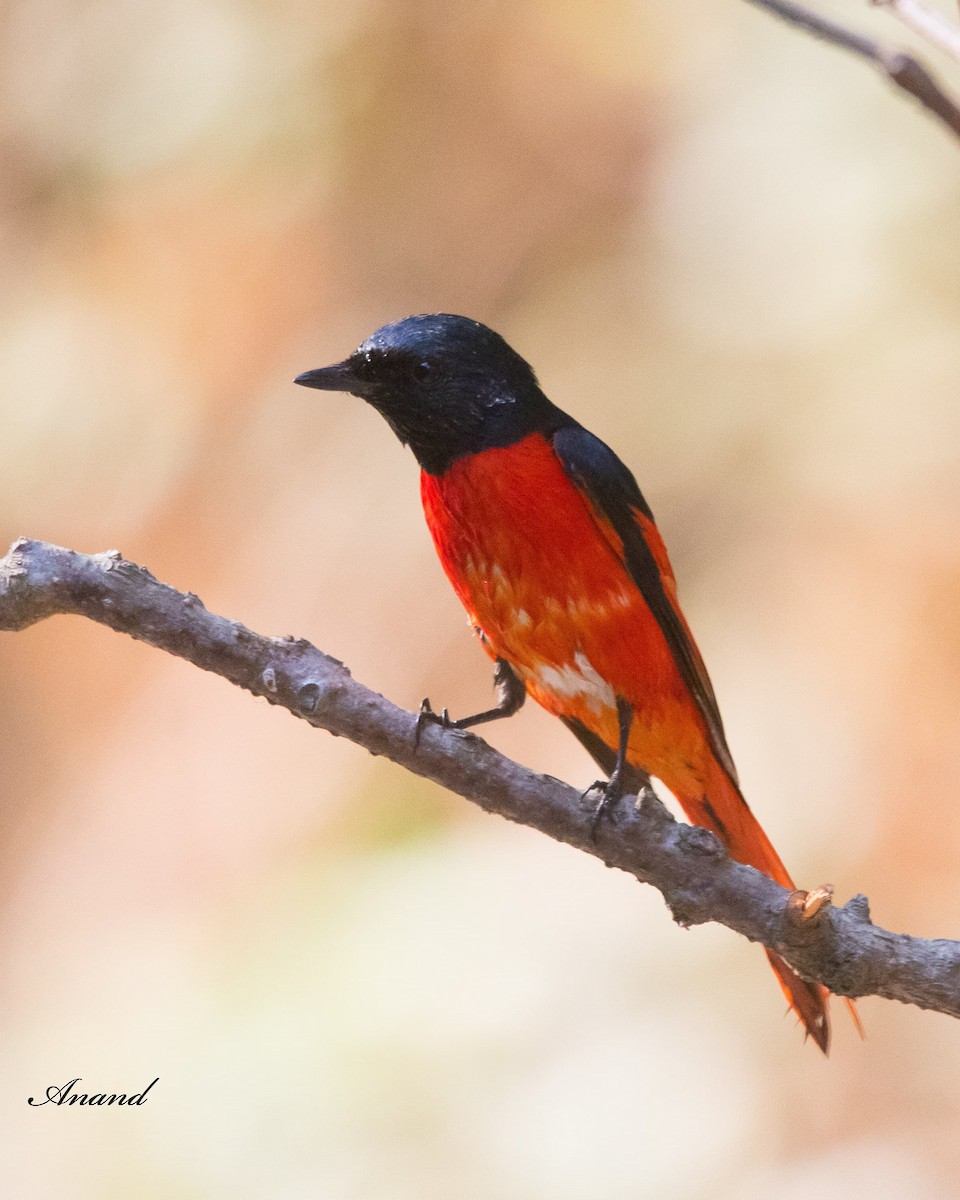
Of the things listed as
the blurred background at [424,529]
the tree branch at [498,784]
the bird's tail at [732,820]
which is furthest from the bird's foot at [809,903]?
the blurred background at [424,529]

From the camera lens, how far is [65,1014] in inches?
222

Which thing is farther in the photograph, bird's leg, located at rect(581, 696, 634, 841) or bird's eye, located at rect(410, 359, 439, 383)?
bird's eye, located at rect(410, 359, 439, 383)

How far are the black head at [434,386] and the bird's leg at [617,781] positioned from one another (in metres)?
0.72

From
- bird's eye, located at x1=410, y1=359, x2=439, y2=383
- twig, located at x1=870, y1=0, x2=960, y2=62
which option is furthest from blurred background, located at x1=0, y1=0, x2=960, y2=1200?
twig, located at x1=870, y1=0, x2=960, y2=62

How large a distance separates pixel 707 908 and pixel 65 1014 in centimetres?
406

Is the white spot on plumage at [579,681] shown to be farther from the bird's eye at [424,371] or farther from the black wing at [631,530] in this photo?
the bird's eye at [424,371]

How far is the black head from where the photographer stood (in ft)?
10.3

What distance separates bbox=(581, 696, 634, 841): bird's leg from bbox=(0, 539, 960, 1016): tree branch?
0.08ft

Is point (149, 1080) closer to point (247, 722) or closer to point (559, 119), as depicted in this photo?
point (247, 722)

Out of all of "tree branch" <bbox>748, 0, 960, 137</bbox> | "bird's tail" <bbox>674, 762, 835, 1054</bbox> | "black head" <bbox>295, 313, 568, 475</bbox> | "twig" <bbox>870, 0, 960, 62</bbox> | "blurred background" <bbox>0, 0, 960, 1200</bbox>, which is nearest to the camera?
"tree branch" <bbox>748, 0, 960, 137</bbox>

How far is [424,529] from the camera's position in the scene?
6.01 metres

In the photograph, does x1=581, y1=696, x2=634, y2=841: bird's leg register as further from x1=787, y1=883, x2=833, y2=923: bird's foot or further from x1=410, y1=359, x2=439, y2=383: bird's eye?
x1=410, y1=359, x2=439, y2=383: bird's eye

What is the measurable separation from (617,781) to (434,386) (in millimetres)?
1072

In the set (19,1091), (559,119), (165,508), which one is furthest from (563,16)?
(19,1091)
